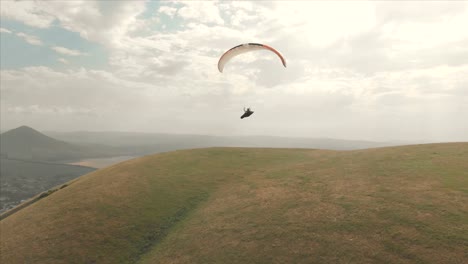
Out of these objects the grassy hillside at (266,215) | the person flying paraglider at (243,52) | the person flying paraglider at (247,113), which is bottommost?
the grassy hillside at (266,215)

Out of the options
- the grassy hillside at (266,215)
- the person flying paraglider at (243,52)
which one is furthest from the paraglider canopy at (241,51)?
the grassy hillside at (266,215)

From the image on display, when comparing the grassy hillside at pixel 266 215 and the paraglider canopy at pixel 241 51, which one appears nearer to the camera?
the grassy hillside at pixel 266 215

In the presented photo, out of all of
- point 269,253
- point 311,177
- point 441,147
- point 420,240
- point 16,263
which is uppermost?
point 441,147

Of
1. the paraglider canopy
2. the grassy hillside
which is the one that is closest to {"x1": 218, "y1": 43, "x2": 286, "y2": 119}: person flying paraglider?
the paraglider canopy

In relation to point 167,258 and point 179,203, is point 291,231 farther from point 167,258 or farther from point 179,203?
point 179,203

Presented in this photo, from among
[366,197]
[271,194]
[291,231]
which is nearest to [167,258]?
[291,231]

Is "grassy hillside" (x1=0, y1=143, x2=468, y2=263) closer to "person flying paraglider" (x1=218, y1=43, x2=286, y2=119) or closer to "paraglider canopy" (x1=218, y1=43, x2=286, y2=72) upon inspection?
"person flying paraglider" (x1=218, y1=43, x2=286, y2=119)

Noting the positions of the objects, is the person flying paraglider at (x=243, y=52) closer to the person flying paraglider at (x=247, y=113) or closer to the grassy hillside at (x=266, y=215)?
the person flying paraglider at (x=247, y=113)
